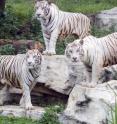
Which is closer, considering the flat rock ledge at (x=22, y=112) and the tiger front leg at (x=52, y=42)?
the flat rock ledge at (x=22, y=112)

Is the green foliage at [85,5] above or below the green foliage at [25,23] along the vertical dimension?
above

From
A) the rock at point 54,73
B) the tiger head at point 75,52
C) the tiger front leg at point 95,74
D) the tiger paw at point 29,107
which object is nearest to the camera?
the tiger head at point 75,52

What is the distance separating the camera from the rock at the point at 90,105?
29.2 ft

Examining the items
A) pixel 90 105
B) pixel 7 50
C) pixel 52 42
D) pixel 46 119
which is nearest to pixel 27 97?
pixel 46 119

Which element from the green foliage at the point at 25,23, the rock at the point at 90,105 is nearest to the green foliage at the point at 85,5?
the green foliage at the point at 25,23

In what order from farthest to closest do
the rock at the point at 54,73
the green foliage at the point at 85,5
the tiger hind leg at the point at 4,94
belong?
the green foliage at the point at 85,5, the tiger hind leg at the point at 4,94, the rock at the point at 54,73

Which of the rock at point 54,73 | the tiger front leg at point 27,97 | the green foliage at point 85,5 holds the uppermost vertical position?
the green foliage at point 85,5

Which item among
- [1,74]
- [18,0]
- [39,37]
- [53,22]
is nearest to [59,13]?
[53,22]

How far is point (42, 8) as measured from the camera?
1119cm

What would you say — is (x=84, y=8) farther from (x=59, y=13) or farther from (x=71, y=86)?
(x=71, y=86)

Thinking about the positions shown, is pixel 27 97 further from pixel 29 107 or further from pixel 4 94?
pixel 4 94

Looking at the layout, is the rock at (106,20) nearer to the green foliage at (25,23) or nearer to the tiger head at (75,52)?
the green foliage at (25,23)

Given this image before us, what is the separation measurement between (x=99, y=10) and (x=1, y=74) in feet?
21.1

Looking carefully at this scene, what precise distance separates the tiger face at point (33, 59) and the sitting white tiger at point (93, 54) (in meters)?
0.60
